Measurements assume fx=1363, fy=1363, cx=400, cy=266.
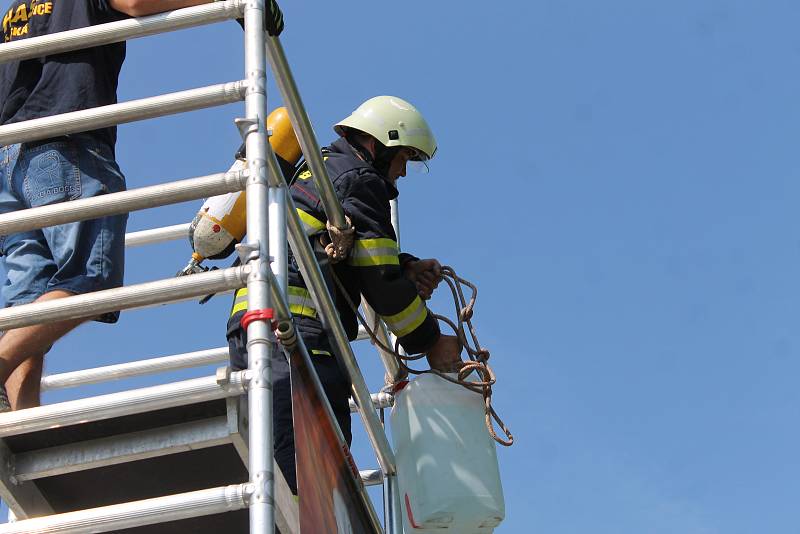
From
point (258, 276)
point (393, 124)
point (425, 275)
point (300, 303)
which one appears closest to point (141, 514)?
point (258, 276)

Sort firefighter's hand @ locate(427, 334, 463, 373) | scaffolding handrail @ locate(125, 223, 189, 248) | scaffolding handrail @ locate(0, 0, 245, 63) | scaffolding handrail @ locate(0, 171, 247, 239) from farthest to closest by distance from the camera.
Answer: scaffolding handrail @ locate(125, 223, 189, 248)
firefighter's hand @ locate(427, 334, 463, 373)
scaffolding handrail @ locate(0, 0, 245, 63)
scaffolding handrail @ locate(0, 171, 247, 239)

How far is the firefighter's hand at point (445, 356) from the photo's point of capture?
6.01 metres

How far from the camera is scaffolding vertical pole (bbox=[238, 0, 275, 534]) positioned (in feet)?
10.6

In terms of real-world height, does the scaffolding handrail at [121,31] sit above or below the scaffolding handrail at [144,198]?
above

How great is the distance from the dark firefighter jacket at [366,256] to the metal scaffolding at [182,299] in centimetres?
114

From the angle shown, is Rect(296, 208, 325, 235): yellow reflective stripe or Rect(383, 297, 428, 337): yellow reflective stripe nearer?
Rect(296, 208, 325, 235): yellow reflective stripe

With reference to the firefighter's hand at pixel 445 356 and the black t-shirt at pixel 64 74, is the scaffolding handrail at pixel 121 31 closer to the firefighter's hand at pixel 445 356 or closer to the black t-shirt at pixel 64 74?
the black t-shirt at pixel 64 74

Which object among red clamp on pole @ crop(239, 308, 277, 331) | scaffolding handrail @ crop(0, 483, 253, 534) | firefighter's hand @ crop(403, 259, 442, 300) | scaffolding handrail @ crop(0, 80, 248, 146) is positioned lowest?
scaffolding handrail @ crop(0, 483, 253, 534)

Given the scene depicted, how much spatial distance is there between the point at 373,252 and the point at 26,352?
5.46ft

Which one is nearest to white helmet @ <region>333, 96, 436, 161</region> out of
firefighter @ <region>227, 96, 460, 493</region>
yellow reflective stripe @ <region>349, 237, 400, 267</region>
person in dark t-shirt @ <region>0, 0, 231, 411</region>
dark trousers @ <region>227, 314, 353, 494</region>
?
firefighter @ <region>227, 96, 460, 493</region>

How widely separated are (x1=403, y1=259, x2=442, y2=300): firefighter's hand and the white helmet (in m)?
0.55

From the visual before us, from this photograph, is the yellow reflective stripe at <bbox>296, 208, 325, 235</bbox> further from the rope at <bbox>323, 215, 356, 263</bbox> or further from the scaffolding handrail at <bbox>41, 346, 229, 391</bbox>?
the scaffolding handrail at <bbox>41, 346, 229, 391</bbox>

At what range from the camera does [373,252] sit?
220 inches

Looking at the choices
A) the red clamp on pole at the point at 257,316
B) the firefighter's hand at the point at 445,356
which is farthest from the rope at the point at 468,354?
the red clamp on pole at the point at 257,316
